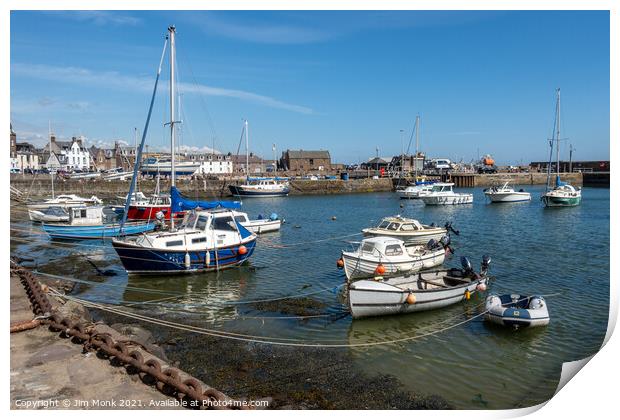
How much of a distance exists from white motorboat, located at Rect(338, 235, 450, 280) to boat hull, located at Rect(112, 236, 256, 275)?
21.1 feet

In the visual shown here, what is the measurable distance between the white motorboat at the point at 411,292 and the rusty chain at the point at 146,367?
7657 millimetres

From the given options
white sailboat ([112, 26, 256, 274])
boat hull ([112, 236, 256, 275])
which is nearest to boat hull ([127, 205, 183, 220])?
white sailboat ([112, 26, 256, 274])

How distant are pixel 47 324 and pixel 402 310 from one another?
11.0 meters

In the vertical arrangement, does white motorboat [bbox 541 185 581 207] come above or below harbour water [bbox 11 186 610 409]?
above

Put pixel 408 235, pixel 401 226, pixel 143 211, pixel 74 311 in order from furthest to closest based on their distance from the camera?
pixel 143 211 < pixel 401 226 < pixel 408 235 < pixel 74 311

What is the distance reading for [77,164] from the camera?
11056 centimetres

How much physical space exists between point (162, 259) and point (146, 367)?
13392 millimetres

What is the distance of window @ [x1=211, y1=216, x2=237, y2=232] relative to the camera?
75.2 feet

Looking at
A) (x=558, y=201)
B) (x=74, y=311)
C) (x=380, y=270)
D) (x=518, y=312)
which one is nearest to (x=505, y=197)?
(x=558, y=201)

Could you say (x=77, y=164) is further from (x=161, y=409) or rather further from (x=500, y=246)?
(x=161, y=409)

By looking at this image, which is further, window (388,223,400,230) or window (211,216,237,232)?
window (388,223,400,230)

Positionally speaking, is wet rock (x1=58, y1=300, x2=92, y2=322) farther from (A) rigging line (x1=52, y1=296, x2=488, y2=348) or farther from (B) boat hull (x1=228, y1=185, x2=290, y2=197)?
(B) boat hull (x1=228, y1=185, x2=290, y2=197)

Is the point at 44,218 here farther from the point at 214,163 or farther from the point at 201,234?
the point at 214,163

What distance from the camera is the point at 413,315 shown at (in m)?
16.8
